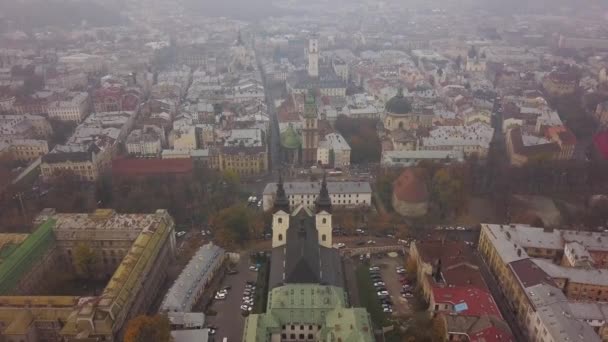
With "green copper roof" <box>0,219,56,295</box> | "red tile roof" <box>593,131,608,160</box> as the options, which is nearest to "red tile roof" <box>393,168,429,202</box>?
"red tile roof" <box>593,131,608,160</box>

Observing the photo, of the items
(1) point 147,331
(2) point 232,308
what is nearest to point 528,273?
(2) point 232,308

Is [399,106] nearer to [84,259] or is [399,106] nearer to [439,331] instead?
[439,331]

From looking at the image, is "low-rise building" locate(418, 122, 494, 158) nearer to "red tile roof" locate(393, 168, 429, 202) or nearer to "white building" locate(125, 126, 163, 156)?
"red tile roof" locate(393, 168, 429, 202)

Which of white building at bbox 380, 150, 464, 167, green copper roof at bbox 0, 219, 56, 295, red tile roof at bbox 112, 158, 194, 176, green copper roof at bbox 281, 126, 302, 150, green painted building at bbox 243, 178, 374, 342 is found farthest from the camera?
green copper roof at bbox 281, 126, 302, 150

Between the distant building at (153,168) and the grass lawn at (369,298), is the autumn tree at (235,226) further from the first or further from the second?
the distant building at (153,168)

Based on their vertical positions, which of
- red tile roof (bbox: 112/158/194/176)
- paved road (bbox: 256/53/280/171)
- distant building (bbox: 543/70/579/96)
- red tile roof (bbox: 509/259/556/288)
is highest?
distant building (bbox: 543/70/579/96)

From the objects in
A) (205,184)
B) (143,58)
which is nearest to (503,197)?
(205,184)

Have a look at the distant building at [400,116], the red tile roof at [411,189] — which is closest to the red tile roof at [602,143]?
the distant building at [400,116]

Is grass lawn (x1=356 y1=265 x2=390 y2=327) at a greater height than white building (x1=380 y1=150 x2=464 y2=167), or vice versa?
white building (x1=380 y1=150 x2=464 y2=167)
